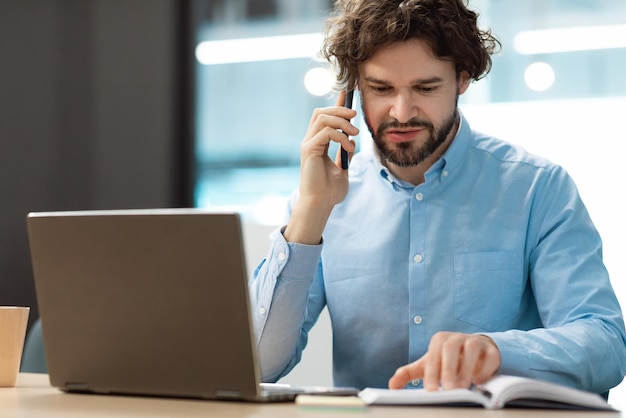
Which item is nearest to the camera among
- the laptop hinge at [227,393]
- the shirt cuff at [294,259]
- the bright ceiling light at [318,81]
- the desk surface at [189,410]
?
the desk surface at [189,410]

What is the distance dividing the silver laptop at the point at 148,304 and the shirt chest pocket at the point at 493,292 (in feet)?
2.29

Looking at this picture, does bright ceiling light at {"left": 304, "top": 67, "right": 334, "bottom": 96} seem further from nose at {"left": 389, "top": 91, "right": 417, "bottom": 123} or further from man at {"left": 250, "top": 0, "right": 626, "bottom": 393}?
nose at {"left": 389, "top": 91, "right": 417, "bottom": 123}

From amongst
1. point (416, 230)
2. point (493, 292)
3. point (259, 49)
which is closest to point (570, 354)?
point (493, 292)

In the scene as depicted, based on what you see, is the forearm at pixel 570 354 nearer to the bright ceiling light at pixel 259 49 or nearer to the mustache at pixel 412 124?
the mustache at pixel 412 124

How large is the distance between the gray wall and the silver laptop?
8.55ft

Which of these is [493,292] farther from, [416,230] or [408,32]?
[408,32]

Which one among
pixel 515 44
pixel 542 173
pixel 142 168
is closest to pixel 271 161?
pixel 142 168

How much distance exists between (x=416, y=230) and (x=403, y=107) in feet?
0.88

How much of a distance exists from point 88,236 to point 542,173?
1.08m

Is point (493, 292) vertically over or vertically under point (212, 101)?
A: under

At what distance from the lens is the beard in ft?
6.45

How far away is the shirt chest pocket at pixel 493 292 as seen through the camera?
191cm

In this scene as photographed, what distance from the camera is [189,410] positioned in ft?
3.76

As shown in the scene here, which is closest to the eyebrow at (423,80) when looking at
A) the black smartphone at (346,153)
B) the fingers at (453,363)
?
the black smartphone at (346,153)
